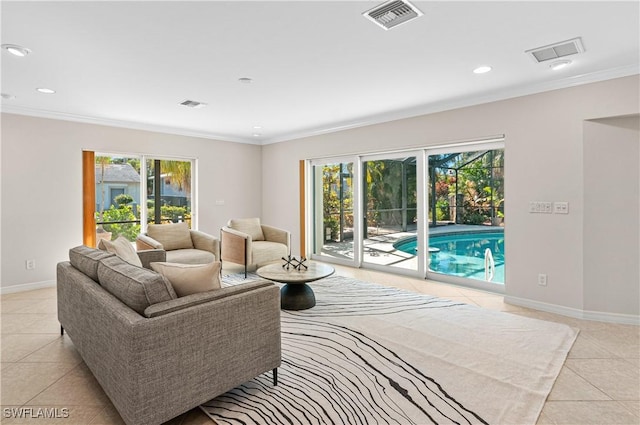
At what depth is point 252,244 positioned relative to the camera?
17.7 ft

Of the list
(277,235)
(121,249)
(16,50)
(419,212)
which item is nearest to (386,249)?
(419,212)

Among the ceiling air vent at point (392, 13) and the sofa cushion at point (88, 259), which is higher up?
the ceiling air vent at point (392, 13)

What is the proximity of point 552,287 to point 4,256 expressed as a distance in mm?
6538

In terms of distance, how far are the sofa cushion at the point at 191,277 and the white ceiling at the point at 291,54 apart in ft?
5.31

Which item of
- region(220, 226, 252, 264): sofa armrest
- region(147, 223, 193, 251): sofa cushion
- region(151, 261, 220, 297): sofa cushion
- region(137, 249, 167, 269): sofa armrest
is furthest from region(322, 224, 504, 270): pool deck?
region(151, 261, 220, 297): sofa cushion

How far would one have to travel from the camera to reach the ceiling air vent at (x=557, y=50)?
2.68m

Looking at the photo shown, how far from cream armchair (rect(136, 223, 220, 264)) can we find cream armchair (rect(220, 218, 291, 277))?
35 cm

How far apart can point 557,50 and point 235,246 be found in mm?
4470

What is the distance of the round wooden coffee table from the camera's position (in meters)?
3.54

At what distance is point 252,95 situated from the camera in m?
3.99

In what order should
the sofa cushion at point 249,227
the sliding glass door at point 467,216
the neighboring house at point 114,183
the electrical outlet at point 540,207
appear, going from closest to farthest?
the electrical outlet at point 540,207 < the sliding glass door at point 467,216 < the neighboring house at point 114,183 < the sofa cushion at point 249,227

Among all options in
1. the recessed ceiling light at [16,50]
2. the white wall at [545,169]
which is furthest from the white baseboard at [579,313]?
the recessed ceiling light at [16,50]

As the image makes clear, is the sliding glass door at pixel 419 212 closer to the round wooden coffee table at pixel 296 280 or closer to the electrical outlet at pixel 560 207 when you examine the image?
the electrical outlet at pixel 560 207

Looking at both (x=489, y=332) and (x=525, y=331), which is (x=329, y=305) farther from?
(x=525, y=331)
